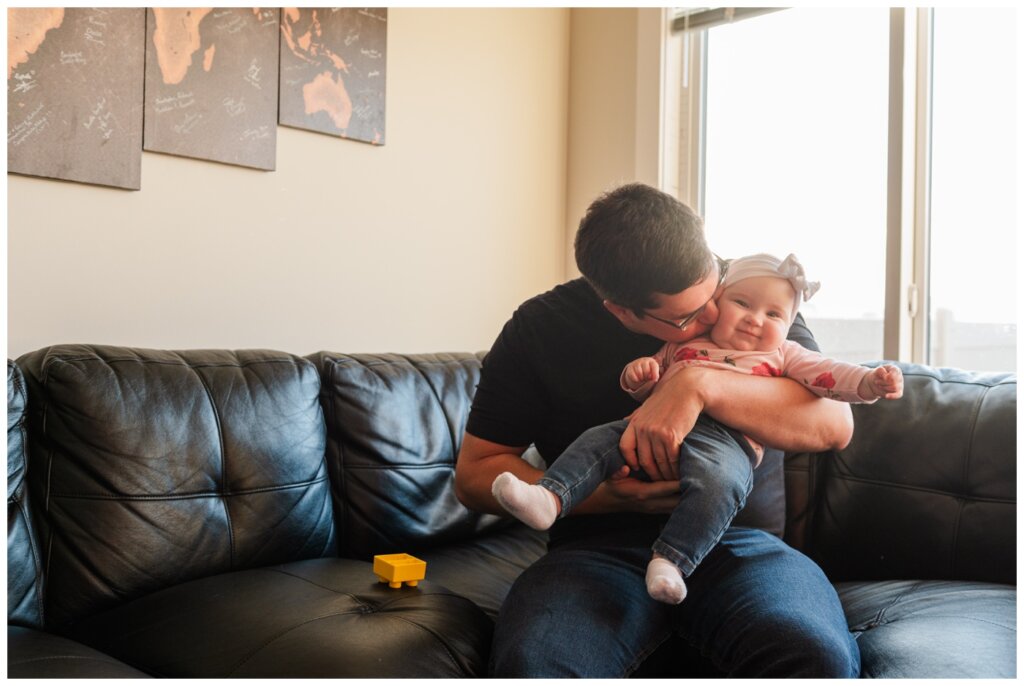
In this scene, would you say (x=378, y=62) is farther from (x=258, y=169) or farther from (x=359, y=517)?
(x=359, y=517)

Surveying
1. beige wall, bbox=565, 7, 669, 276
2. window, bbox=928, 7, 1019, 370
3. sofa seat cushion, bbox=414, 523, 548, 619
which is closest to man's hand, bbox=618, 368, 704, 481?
sofa seat cushion, bbox=414, 523, 548, 619

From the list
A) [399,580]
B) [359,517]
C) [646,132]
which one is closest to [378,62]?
[646,132]

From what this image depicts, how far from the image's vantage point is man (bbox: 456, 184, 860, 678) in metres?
1.19

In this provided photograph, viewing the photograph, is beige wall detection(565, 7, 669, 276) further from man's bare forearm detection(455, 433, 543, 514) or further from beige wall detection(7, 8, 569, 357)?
man's bare forearm detection(455, 433, 543, 514)

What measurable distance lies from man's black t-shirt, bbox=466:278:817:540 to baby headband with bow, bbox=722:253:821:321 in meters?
0.16

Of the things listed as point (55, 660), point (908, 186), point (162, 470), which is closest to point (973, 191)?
point (908, 186)

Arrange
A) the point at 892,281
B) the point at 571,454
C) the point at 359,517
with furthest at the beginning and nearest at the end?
1. the point at 892,281
2. the point at 359,517
3. the point at 571,454

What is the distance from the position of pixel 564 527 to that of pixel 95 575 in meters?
0.83

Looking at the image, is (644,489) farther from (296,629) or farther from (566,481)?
(296,629)

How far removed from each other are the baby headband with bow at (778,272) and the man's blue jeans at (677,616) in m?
0.39

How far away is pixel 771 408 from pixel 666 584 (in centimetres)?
33

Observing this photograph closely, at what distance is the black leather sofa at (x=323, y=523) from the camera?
1.32 m

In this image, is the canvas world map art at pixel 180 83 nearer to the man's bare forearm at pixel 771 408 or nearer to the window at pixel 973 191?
the man's bare forearm at pixel 771 408

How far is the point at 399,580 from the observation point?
153 cm
